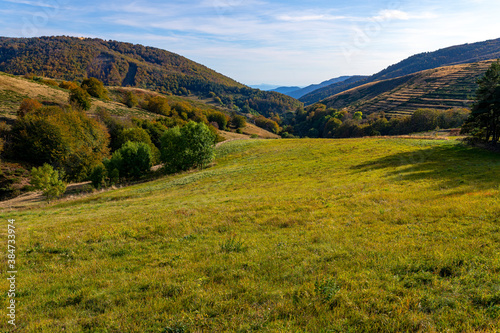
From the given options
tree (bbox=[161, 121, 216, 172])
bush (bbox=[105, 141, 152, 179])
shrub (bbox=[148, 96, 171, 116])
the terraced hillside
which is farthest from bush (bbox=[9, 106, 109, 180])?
the terraced hillside

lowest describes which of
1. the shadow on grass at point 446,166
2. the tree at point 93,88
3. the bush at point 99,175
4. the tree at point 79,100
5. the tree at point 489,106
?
the bush at point 99,175

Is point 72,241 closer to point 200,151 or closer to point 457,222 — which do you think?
point 457,222

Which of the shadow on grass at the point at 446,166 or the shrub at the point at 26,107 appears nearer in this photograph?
the shadow on grass at the point at 446,166

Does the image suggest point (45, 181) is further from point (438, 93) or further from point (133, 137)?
point (438, 93)

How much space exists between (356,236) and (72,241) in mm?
14597

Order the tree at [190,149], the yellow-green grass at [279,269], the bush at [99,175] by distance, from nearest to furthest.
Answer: the yellow-green grass at [279,269], the tree at [190,149], the bush at [99,175]

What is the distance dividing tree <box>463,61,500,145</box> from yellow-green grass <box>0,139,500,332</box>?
Result: 88.3 ft

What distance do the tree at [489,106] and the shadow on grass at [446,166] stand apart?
4.00m

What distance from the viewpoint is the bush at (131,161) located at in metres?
60.0

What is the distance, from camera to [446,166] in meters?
26.5

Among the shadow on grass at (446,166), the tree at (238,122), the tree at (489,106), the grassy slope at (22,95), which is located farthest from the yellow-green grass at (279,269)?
the tree at (238,122)

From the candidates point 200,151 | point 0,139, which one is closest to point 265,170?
point 200,151

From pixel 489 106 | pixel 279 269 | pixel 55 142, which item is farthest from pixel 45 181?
pixel 489 106

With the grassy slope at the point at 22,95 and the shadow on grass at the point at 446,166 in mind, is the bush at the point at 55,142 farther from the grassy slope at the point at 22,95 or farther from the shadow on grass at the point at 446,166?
the shadow on grass at the point at 446,166
